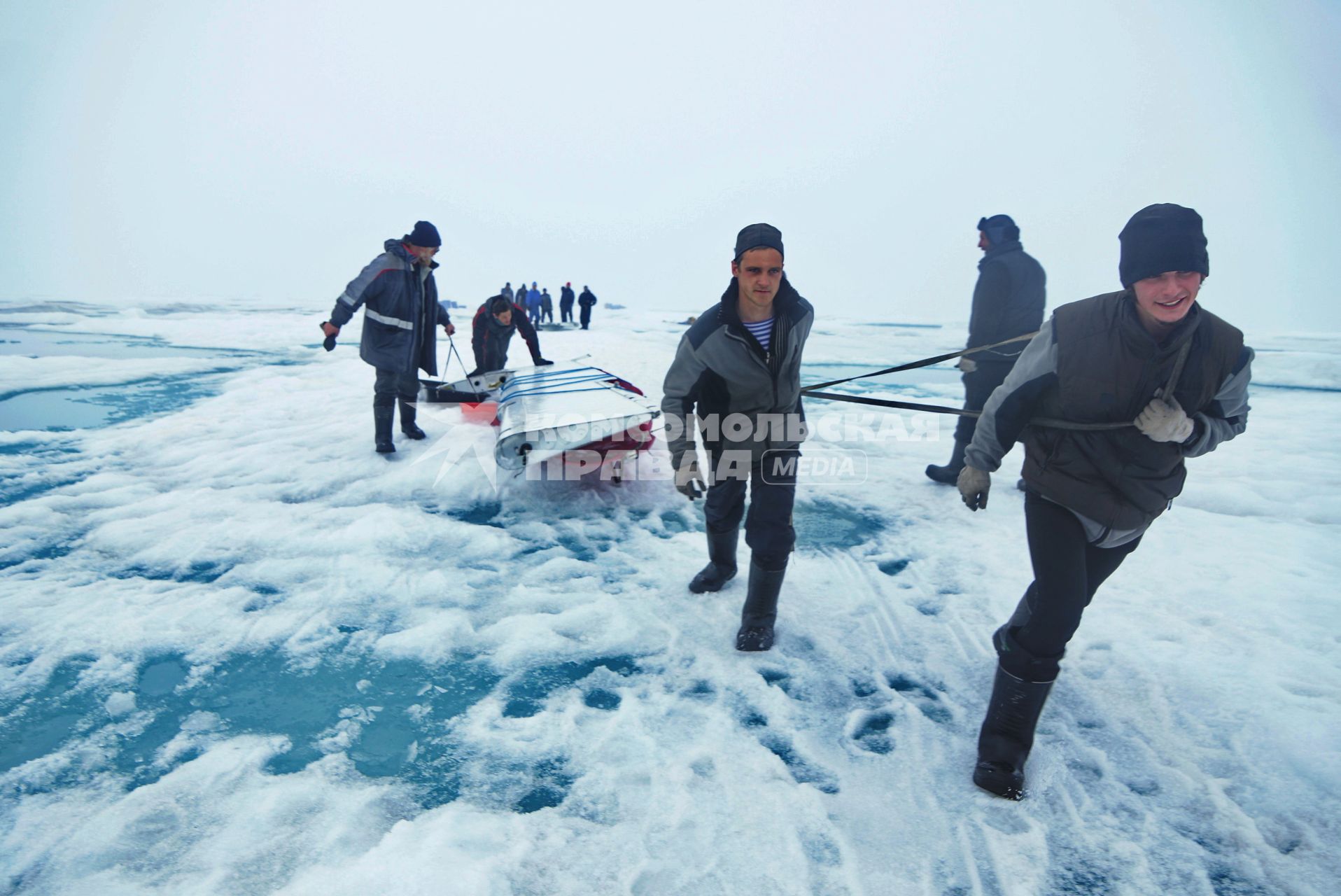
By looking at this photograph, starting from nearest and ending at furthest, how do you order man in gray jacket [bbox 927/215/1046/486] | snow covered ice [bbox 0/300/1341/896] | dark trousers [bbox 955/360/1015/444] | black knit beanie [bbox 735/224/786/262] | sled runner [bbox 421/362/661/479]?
1. snow covered ice [bbox 0/300/1341/896]
2. black knit beanie [bbox 735/224/786/262]
3. sled runner [bbox 421/362/661/479]
4. man in gray jacket [bbox 927/215/1046/486]
5. dark trousers [bbox 955/360/1015/444]

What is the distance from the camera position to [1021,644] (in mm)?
2025

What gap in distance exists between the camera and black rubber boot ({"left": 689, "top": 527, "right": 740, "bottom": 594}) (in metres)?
3.31

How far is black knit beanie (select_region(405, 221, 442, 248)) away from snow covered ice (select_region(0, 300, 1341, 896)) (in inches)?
81.5

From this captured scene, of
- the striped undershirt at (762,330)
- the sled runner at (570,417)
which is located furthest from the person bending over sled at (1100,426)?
the sled runner at (570,417)

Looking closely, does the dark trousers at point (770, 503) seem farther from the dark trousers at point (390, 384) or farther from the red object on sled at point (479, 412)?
the red object on sled at point (479, 412)

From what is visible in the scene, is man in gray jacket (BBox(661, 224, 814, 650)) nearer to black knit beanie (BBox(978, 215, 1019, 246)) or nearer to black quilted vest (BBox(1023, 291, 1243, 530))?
black quilted vest (BBox(1023, 291, 1243, 530))

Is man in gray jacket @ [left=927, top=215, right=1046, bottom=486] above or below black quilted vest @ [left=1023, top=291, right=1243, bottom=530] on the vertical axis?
→ above

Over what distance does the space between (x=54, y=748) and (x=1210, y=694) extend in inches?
171

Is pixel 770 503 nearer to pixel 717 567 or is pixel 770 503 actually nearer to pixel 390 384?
pixel 717 567

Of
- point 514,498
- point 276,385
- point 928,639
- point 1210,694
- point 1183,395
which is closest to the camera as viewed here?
point 1183,395

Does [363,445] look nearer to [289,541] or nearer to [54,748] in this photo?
[289,541]

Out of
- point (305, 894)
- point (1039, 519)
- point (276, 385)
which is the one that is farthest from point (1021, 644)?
point (276, 385)

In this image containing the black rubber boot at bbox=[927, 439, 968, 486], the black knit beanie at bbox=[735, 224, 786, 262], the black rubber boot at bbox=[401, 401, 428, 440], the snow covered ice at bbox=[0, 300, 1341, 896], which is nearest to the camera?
the snow covered ice at bbox=[0, 300, 1341, 896]

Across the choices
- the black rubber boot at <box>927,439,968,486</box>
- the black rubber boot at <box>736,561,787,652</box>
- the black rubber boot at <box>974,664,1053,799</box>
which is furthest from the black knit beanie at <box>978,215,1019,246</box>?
the black rubber boot at <box>974,664,1053,799</box>
